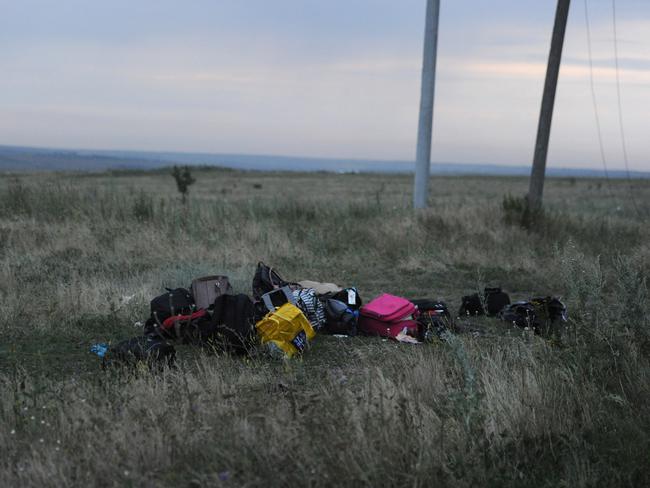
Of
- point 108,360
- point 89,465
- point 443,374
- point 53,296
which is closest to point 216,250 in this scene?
point 53,296

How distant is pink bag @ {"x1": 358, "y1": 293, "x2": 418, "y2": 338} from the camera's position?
6.55 metres

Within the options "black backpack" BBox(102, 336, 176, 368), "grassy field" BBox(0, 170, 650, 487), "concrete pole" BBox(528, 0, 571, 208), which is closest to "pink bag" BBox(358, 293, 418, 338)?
"grassy field" BBox(0, 170, 650, 487)

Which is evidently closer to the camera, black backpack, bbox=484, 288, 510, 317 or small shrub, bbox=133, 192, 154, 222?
black backpack, bbox=484, 288, 510, 317

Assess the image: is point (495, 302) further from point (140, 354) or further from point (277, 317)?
point (140, 354)

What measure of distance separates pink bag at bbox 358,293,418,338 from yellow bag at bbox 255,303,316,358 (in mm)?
987

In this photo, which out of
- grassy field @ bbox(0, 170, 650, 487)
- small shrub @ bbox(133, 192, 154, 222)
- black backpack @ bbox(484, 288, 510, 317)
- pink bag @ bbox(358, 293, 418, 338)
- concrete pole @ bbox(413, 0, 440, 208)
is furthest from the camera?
concrete pole @ bbox(413, 0, 440, 208)

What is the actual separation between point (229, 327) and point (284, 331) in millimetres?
494

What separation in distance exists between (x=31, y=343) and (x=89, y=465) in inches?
127

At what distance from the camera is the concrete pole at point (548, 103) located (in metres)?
13.0

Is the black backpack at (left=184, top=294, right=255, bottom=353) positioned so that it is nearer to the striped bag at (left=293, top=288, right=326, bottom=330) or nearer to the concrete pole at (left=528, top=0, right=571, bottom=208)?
the striped bag at (left=293, top=288, right=326, bottom=330)

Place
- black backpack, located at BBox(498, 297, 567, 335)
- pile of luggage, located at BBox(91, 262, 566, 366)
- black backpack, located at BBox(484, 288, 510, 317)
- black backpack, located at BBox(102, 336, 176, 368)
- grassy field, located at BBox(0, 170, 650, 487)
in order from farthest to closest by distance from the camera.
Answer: black backpack, located at BBox(484, 288, 510, 317) → black backpack, located at BBox(498, 297, 567, 335) → pile of luggage, located at BBox(91, 262, 566, 366) → black backpack, located at BBox(102, 336, 176, 368) → grassy field, located at BBox(0, 170, 650, 487)

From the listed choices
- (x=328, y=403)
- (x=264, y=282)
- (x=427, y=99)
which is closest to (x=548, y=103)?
(x=427, y=99)

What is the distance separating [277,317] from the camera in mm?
5766

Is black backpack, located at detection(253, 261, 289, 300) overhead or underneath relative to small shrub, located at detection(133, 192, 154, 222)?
underneath
